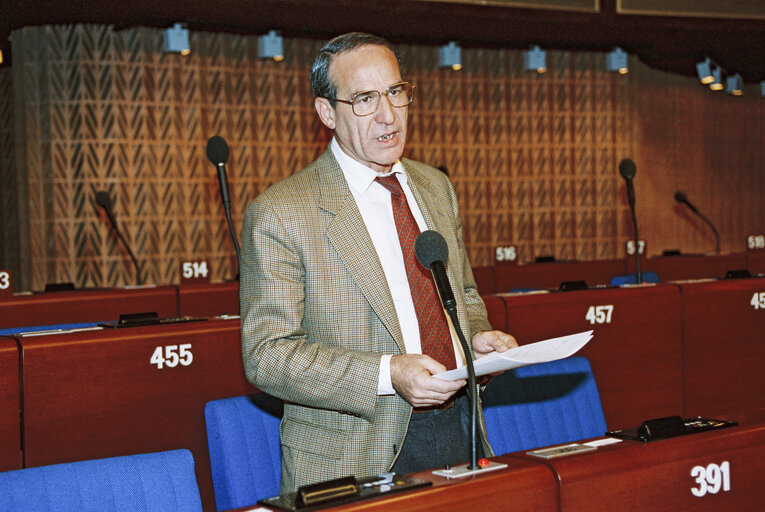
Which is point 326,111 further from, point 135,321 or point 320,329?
point 135,321

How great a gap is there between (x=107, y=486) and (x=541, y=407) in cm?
132

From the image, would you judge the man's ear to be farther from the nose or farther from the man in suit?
the nose

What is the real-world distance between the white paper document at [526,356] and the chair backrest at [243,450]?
781mm

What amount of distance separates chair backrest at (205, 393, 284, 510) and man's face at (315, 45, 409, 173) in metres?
0.74

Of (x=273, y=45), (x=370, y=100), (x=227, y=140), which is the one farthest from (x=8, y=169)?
(x=370, y=100)

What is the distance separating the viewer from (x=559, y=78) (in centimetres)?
1061

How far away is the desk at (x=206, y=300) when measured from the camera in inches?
190

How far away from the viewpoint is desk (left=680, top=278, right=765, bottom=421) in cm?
392

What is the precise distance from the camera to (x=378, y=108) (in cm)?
191

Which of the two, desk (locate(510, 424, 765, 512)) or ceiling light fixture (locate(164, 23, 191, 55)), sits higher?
ceiling light fixture (locate(164, 23, 191, 55))

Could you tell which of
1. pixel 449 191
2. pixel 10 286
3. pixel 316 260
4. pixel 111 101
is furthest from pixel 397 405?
pixel 111 101

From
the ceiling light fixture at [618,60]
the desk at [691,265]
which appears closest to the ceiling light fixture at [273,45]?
the desk at [691,265]

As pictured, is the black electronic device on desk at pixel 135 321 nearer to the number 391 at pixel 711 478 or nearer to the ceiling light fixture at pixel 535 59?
the number 391 at pixel 711 478

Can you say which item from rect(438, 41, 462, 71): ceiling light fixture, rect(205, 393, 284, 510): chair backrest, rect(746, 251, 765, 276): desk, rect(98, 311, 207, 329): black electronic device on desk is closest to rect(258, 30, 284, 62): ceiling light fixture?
rect(438, 41, 462, 71): ceiling light fixture
